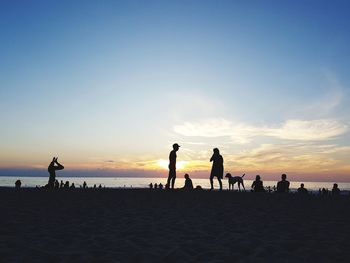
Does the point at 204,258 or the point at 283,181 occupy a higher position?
the point at 283,181

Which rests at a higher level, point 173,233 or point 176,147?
point 176,147

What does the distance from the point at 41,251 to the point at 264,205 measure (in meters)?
10.4

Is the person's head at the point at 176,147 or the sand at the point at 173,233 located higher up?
the person's head at the point at 176,147

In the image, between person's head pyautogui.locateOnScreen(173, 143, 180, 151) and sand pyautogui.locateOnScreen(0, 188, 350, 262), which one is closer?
sand pyautogui.locateOnScreen(0, 188, 350, 262)

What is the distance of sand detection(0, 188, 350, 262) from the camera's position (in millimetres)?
7422

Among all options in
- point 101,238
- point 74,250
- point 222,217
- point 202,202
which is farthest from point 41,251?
point 202,202

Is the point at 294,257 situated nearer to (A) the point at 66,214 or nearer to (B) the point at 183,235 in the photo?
(B) the point at 183,235

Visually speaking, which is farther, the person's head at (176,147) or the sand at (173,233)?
the person's head at (176,147)

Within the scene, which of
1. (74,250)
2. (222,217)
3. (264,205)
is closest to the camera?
(74,250)

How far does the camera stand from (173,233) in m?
9.55

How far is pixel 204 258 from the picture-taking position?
7.24m

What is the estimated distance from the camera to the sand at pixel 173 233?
7.42 meters

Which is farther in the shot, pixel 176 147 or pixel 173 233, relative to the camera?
pixel 176 147

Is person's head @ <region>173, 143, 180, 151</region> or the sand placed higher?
person's head @ <region>173, 143, 180, 151</region>
